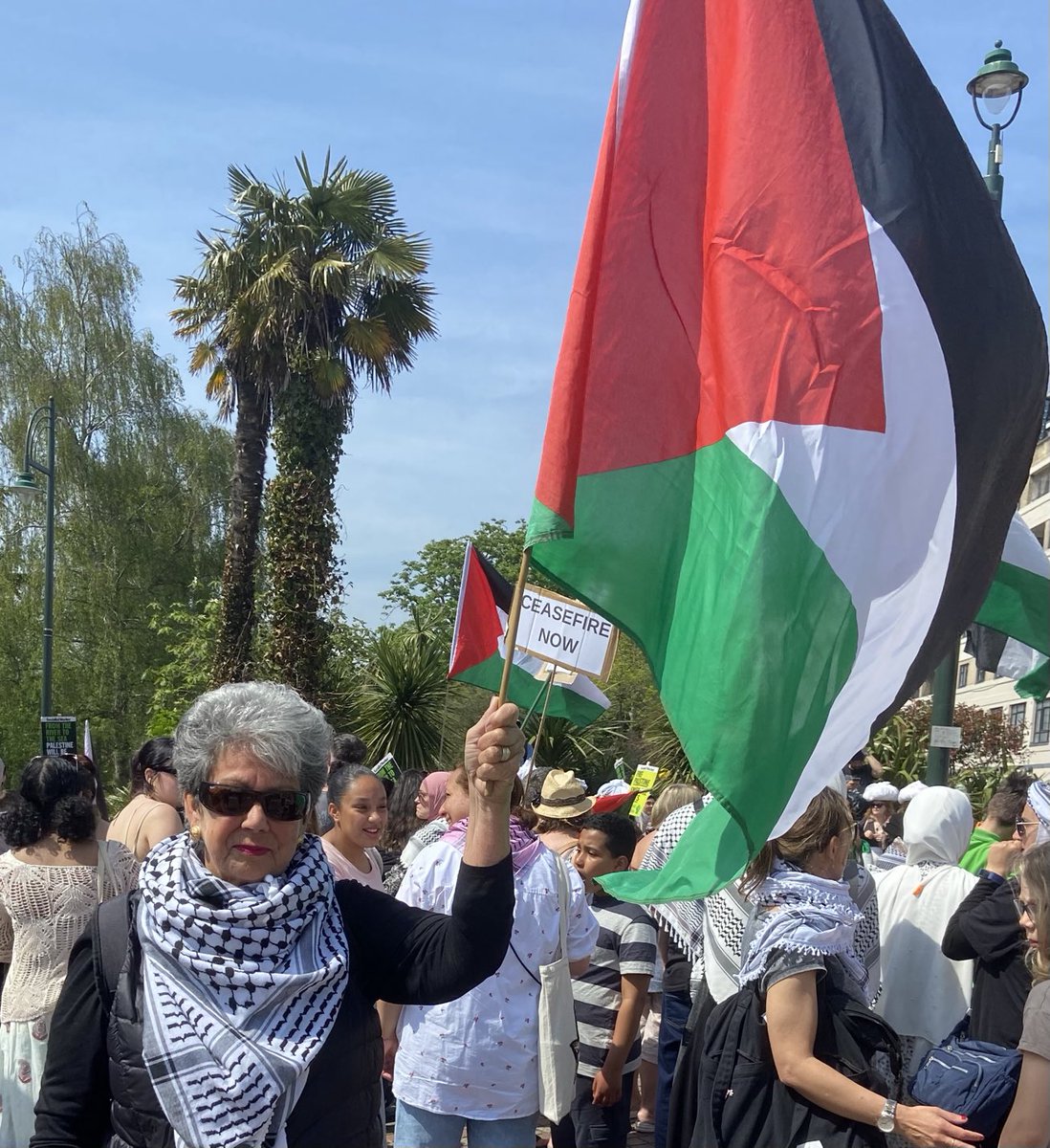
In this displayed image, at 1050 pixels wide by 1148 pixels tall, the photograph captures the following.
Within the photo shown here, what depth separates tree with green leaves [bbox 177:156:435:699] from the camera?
808 inches

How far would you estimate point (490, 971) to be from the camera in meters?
2.45

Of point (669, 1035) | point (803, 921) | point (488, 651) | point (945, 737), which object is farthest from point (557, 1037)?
point (945, 737)

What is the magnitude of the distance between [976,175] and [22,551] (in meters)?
27.2

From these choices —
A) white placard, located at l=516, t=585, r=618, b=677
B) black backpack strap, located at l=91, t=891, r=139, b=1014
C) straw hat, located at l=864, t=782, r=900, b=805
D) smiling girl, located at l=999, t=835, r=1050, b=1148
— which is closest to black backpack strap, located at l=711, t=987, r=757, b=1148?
smiling girl, located at l=999, t=835, r=1050, b=1148

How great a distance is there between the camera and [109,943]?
2414mm

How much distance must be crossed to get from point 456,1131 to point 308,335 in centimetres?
1799

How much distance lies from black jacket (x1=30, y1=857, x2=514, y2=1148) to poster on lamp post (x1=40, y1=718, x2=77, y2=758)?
9398 millimetres

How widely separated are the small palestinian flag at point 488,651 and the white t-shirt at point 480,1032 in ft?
15.2

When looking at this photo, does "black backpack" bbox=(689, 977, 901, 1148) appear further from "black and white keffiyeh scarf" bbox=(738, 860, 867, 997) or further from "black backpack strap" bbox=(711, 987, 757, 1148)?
"black and white keffiyeh scarf" bbox=(738, 860, 867, 997)

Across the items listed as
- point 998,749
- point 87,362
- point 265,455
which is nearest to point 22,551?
point 87,362

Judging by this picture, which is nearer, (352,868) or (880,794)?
(352,868)

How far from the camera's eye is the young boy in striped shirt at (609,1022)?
190 inches

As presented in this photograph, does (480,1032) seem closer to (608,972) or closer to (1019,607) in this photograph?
(608,972)

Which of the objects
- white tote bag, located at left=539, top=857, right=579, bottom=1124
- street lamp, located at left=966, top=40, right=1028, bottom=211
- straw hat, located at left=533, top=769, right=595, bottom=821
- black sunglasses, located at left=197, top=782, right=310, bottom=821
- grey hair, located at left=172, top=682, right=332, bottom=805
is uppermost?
street lamp, located at left=966, top=40, right=1028, bottom=211
